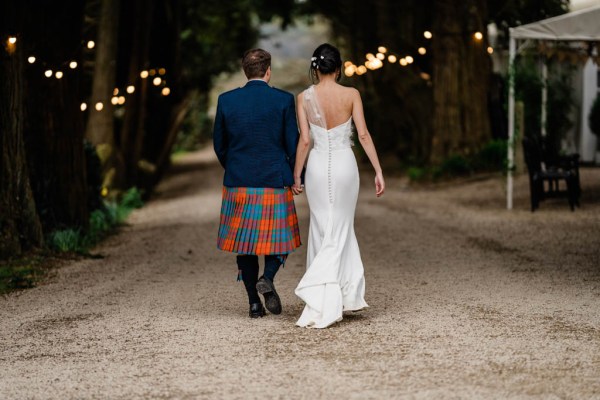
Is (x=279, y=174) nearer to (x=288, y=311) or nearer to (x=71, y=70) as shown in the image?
(x=288, y=311)

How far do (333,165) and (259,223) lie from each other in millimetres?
689

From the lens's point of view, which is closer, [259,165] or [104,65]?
[259,165]

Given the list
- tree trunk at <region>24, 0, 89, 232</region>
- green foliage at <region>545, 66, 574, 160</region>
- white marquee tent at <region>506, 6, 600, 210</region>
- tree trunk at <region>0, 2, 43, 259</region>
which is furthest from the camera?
green foliage at <region>545, 66, 574, 160</region>

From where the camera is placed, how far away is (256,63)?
25.7 ft

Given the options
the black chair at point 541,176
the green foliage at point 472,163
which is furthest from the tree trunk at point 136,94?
the black chair at point 541,176

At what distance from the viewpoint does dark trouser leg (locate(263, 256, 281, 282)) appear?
25.9 feet

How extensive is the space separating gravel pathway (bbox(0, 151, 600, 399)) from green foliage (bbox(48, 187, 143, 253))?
0.44 metres

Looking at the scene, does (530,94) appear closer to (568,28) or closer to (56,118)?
(568,28)

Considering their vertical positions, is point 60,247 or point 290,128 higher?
point 290,128

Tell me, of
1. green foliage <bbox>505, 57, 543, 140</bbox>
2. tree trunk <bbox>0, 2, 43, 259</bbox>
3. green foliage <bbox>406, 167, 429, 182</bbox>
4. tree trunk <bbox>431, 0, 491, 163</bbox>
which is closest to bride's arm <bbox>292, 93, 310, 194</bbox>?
tree trunk <bbox>0, 2, 43, 259</bbox>

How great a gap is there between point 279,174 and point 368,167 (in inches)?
1063

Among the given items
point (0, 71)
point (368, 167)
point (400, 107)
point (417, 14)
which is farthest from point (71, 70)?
point (368, 167)

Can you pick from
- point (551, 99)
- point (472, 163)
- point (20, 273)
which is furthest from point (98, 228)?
point (551, 99)

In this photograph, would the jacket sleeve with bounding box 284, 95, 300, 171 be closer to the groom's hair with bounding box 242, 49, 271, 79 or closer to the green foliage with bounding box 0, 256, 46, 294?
the groom's hair with bounding box 242, 49, 271, 79
